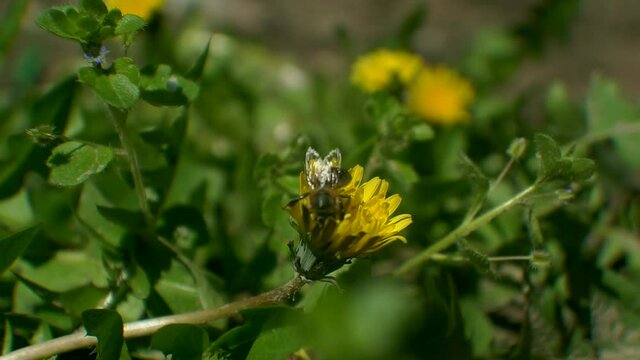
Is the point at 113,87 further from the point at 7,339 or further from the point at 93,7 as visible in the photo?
the point at 7,339

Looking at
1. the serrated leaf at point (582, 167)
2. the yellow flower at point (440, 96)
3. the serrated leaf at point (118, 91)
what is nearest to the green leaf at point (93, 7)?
the serrated leaf at point (118, 91)

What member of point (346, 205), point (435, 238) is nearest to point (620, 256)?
point (435, 238)

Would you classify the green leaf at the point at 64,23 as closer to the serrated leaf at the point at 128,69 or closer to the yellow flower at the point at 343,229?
the serrated leaf at the point at 128,69

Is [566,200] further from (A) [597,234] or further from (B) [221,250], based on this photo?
(B) [221,250]

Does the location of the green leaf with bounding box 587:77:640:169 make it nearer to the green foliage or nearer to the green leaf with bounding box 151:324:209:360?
the green foliage

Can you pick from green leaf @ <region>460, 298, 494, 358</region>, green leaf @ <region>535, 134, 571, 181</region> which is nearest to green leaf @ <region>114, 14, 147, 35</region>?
green leaf @ <region>535, 134, 571, 181</region>

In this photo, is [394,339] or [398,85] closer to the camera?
[394,339]
